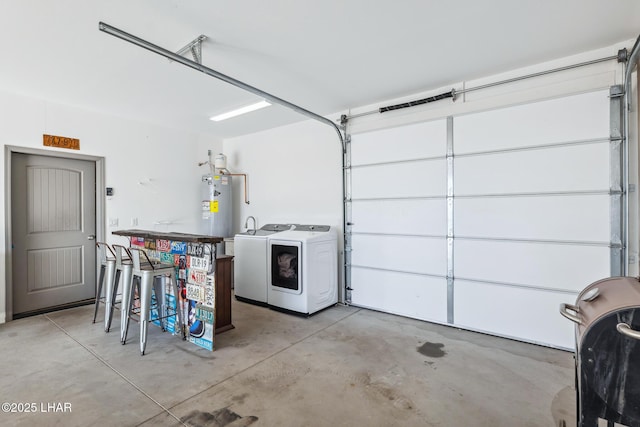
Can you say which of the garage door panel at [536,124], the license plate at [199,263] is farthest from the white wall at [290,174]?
the license plate at [199,263]

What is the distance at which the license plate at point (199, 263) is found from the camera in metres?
2.99

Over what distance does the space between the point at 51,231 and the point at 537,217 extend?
6.02m

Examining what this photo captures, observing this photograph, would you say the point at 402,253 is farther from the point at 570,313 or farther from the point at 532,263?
the point at 570,313

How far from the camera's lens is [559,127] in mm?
3084

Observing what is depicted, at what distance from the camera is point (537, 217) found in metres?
3.21

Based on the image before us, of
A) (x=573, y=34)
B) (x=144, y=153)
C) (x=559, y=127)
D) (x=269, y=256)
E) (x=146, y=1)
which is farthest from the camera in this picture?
(x=144, y=153)

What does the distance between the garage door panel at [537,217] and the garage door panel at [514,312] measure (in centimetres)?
59

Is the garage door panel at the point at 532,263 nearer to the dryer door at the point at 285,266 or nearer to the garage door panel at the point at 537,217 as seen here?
the garage door panel at the point at 537,217

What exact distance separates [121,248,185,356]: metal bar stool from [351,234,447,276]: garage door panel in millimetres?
2424

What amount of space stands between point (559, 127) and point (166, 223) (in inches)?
220

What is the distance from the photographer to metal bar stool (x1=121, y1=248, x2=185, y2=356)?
9.53 feet

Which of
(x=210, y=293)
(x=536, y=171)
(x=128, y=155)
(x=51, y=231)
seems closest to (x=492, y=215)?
(x=536, y=171)

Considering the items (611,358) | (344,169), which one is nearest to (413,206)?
(344,169)

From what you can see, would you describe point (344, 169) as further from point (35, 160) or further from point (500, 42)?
point (35, 160)
